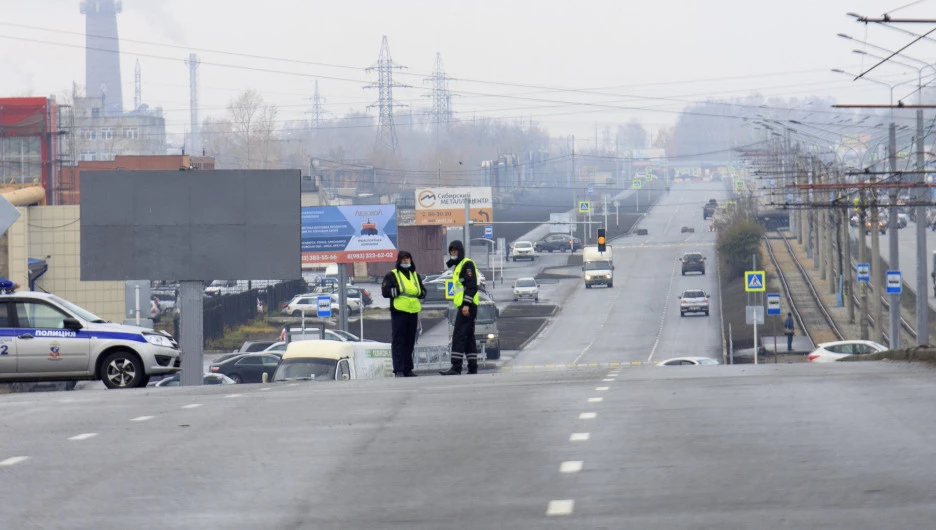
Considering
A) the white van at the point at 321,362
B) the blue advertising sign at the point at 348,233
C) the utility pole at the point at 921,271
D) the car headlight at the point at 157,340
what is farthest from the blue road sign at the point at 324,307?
the car headlight at the point at 157,340

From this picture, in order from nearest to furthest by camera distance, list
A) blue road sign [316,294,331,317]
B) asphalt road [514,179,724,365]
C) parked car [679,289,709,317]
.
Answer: blue road sign [316,294,331,317] → asphalt road [514,179,724,365] → parked car [679,289,709,317]

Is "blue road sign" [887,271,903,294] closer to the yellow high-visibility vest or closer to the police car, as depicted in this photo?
the yellow high-visibility vest

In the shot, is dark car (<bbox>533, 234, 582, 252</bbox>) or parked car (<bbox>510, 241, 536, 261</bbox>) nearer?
parked car (<bbox>510, 241, 536, 261</bbox>)

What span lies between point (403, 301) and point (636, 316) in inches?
2149

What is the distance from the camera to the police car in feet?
60.6

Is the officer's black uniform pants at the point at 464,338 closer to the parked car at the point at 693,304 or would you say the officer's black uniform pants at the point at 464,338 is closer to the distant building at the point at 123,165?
the parked car at the point at 693,304

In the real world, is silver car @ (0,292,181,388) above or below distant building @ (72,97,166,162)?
below

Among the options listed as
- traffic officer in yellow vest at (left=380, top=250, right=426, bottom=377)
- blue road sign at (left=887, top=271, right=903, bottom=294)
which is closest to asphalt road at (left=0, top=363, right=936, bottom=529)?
traffic officer in yellow vest at (left=380, top=250, right=426, bottom=377)

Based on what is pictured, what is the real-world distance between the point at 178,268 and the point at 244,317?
42361 millimetres

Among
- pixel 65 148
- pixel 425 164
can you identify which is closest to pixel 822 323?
pixel 65 148

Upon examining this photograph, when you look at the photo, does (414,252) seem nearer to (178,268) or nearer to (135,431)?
(178,268)

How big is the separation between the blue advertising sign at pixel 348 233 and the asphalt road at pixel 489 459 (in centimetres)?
4707

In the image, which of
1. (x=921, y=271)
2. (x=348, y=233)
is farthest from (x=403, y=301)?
(x=348, y=233)

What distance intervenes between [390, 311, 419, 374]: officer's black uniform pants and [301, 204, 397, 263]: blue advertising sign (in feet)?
138
